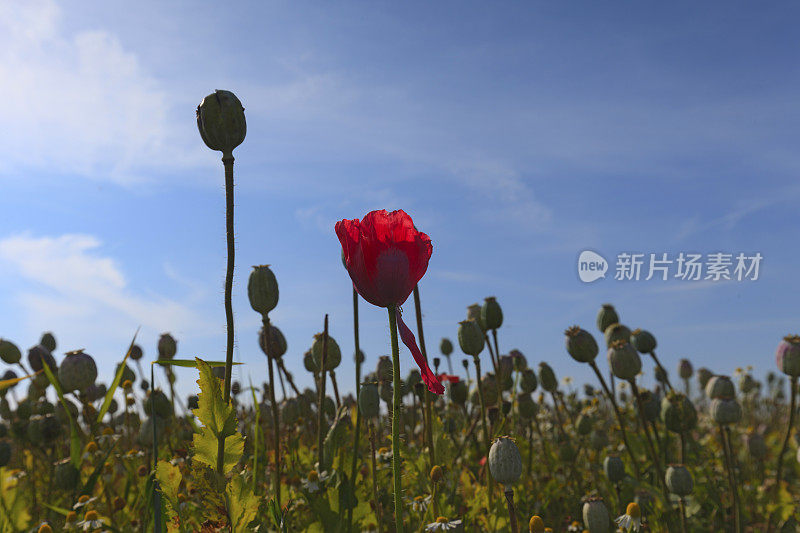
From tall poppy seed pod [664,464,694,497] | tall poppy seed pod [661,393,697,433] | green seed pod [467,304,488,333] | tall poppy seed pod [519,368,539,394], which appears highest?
green seed pod [467,304,488,333]

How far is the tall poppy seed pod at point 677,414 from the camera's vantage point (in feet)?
13.3

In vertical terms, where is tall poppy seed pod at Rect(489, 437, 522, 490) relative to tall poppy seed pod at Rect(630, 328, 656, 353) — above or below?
below

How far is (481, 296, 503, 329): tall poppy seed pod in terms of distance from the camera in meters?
3.38

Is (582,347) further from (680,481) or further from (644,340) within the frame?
(644,340)

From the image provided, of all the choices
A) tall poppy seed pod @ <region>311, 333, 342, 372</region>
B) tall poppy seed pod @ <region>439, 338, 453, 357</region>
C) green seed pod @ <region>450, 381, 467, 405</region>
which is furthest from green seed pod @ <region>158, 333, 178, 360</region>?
tall poppy seed pod @ <region>439, 338, 453, 357</region>

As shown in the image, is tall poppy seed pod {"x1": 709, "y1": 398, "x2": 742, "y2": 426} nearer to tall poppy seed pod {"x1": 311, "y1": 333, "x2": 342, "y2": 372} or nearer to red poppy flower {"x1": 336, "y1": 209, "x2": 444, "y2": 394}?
tall poppy seed pod {"x1": 311, "y1": 333, "x2": 342, "y2": 372}

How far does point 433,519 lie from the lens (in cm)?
229

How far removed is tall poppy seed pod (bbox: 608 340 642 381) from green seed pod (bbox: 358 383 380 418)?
4.36 feet

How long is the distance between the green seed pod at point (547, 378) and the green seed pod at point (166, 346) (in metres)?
2.83

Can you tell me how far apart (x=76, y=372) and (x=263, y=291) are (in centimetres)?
166

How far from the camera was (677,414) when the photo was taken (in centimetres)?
406

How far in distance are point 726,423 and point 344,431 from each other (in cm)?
239

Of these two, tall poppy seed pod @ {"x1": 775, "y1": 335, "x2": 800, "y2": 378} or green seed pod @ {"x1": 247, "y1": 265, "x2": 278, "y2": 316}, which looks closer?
green seed pod @ {"x1": 247, "y1": 265, "x2": 278, "y2": 316}

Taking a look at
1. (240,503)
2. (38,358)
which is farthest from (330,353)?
(38,358)
